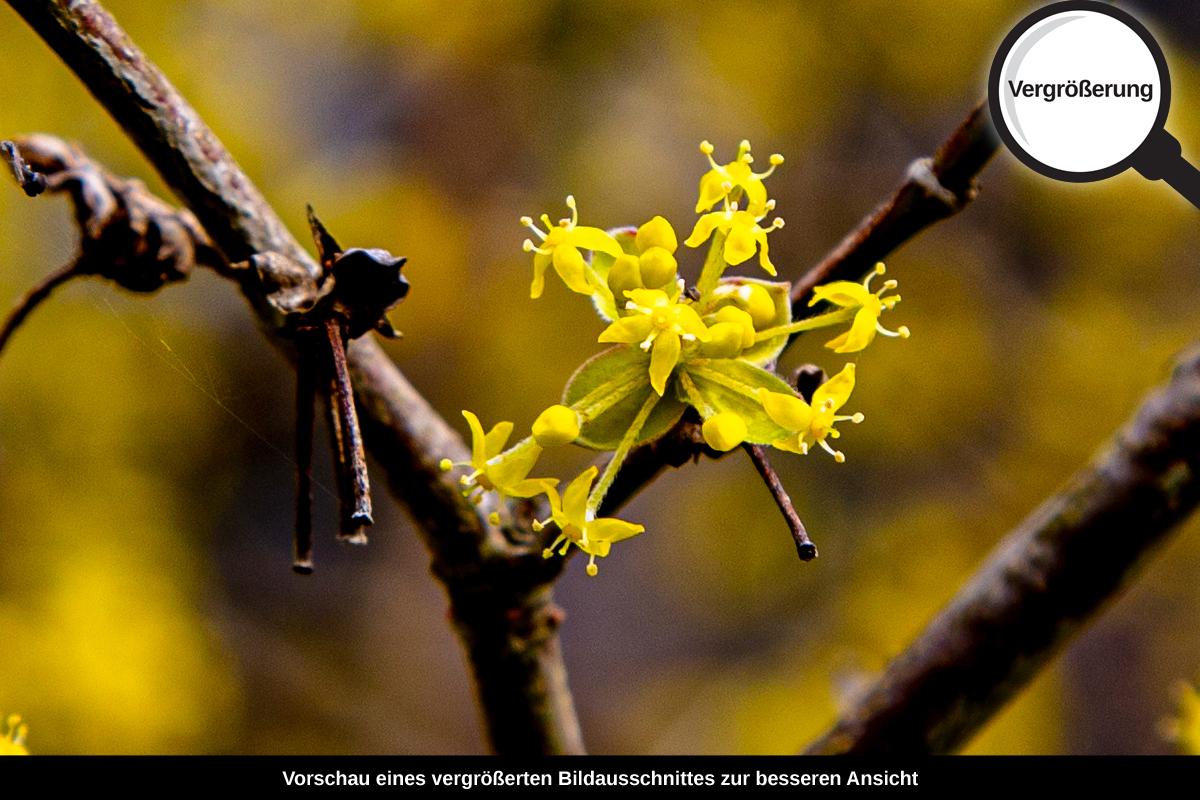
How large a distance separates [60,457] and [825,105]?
2304 millimetres

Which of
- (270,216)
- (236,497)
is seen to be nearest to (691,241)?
(270,216)

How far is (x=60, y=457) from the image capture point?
2.11 metres

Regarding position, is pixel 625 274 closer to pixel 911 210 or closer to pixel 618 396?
pixel 618 396

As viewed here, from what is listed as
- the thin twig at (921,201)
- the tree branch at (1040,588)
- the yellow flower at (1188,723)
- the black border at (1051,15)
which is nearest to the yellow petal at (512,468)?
the thin twig at (921,201)

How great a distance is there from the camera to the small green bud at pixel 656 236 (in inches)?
19.7

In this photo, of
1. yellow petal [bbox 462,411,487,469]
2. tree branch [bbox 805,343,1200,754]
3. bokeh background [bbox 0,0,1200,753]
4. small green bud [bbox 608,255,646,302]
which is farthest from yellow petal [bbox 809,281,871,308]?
bokeh background [bbox 0,0,1200,753]

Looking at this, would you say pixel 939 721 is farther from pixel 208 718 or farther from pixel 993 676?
pixel 208 718

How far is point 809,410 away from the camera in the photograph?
496 mm

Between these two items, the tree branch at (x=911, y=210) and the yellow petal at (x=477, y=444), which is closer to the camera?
the yellow petal at (x=477, y=444)

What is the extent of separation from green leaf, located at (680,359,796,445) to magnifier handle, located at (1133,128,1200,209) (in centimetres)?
45

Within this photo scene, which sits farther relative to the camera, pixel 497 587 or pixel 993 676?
pixel 993 676

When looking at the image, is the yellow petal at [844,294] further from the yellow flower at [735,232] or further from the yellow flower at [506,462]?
the yellow flower at [506,462]

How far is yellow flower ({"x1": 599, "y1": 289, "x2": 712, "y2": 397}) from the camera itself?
49 centimetres

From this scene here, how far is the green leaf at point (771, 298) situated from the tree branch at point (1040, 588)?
1.45 ft
